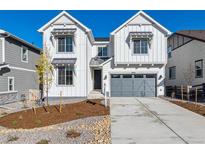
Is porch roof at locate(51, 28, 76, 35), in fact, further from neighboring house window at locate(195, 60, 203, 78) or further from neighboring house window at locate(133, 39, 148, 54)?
neighboring house window at locate(195, 60, 203, 78)

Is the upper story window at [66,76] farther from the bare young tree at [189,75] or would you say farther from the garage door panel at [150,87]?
the bare young tree at [189,75]

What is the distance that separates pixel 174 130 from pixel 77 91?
12494 millimetres

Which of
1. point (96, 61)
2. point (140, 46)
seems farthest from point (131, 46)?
point (96, 61)

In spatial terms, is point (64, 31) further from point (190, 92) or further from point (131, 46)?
point (190, 92)

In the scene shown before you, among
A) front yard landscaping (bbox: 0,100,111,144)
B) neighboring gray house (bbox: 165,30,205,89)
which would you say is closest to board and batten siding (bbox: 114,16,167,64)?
neighboring gray house (bbox: 165,30,205,89)

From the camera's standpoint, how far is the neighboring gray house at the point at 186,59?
2041cm

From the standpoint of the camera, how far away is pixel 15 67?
1917 centimetres

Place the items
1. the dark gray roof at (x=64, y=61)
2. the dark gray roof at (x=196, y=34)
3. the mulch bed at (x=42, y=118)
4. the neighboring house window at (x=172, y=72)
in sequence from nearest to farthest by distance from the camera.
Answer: the mulch bed at (x=42, y=118) → the dark gray roof at (x=64, y=61) → the dark gray roof at (x=196, y=34) → the neighboring house window at (x=172, y=72)

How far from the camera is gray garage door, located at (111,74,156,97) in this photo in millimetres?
20750

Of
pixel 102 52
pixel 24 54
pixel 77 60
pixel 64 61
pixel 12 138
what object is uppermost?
pixel 102 52

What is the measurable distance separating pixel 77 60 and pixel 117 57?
3.92 m

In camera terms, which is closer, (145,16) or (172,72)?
(145,16)

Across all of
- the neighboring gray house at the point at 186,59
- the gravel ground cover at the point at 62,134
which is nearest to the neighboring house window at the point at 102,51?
the neighboring gray house at the point at 186,59
